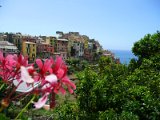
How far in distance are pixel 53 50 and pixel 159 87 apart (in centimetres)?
5394

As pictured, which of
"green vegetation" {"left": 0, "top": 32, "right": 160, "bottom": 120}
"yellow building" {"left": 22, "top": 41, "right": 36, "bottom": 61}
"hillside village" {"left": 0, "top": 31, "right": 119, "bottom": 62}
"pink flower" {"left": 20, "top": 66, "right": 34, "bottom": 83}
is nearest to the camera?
"pink flower" {"left": 20, "top": 66, "right": 34, "bottom": 83}

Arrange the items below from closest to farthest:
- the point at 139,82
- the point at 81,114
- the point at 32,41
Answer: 1. the point at 81,114
2. the point at 139,82
3. the point at 32,41

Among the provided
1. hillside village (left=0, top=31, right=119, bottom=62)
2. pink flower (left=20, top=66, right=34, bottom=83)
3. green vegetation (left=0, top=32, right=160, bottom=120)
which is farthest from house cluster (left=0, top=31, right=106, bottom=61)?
pink flower (left=20, top=66, right=34, bottom=83)

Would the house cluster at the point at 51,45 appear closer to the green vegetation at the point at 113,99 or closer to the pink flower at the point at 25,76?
the green vegetation at the point at 113,99

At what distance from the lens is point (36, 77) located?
82 centimetres

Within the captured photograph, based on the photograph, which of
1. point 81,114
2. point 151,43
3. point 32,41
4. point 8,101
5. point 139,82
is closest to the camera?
point 8,101

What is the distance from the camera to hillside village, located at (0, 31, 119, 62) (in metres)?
55.7

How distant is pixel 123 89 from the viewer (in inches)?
297

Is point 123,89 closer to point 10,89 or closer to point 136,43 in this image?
point 136,43

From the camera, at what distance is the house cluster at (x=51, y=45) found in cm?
5569

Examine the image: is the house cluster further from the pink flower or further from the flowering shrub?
the pink flower

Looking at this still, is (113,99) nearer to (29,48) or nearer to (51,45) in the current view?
(29,48)

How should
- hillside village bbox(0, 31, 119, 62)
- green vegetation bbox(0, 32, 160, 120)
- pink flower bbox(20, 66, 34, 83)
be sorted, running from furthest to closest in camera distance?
hillside village bbox(0, 31, 119, 62)
green vegetation bbox(0, 32, 160, 120)
pink flower bbox(20, 66, 34, 83)

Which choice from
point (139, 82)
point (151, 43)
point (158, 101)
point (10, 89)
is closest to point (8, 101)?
point (10, 89)
